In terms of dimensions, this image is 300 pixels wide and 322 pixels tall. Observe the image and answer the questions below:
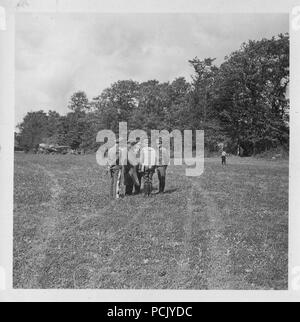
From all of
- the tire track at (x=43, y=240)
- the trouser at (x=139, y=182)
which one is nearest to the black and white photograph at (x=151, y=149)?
the tire track at (x=43, y=240)

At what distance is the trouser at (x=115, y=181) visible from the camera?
771 cm

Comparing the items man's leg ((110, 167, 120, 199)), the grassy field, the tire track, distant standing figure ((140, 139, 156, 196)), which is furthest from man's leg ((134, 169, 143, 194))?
the tire track

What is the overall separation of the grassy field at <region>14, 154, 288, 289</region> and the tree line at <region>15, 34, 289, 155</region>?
1.35 ft

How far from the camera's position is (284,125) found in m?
7.20

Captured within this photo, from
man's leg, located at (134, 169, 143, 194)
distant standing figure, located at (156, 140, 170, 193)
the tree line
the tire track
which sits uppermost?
A: the tree line

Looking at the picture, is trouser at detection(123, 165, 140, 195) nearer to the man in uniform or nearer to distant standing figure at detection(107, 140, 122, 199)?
the man in uniform

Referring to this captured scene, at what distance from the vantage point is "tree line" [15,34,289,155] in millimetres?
7285

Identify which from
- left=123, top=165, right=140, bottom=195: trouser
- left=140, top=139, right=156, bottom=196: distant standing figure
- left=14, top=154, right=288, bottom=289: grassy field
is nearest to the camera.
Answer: left=14, top=154, right=288, bottom=289: grassy field

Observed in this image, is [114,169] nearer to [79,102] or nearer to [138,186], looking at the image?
[138,186]

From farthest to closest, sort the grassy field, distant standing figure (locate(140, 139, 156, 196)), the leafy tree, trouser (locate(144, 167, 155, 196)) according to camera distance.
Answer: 1. trouser (locate(144, 167, 155, 196))
2. distant standing figure (locate(140, 139, 156, 196))
3. the leafy tree
4. the grassy field

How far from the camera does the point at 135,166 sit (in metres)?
7.90

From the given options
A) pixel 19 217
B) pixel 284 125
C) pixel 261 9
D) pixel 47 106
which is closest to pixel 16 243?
pixel 19 217

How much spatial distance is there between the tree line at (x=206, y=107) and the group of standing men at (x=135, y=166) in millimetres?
340

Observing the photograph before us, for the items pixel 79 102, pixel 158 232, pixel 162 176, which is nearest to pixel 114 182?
pixel 162 176
